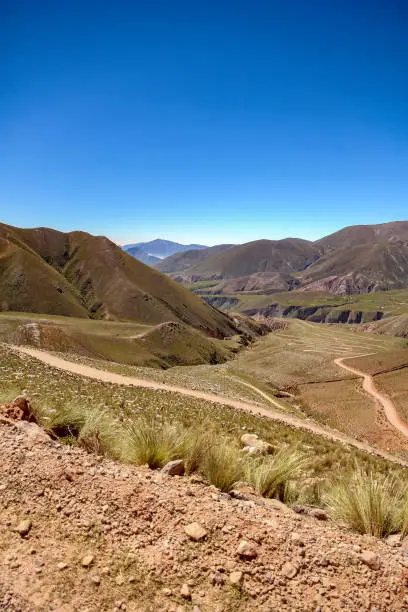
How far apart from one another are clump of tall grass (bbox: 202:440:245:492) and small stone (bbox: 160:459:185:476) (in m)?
0.46

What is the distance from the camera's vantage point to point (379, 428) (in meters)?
31.3

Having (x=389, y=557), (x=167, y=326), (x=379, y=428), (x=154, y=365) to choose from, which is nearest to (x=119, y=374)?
(x=379, y=428)

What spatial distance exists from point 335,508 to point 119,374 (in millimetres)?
26107

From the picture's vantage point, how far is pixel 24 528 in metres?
3.87

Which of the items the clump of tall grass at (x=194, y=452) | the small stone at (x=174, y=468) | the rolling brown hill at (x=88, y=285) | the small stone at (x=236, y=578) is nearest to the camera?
the small stone at (x=236, y=578)

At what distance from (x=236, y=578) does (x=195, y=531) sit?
0.62m

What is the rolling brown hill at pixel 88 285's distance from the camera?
110438 mm

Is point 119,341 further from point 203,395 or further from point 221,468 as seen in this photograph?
point 221,468

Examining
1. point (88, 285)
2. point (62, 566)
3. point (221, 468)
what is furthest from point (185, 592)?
point (88, 285)

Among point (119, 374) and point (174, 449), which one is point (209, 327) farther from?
point (174, 449)

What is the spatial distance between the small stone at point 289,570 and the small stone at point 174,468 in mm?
2169

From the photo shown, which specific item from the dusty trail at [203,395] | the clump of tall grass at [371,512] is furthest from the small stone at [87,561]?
the dusty trail at [203,395]

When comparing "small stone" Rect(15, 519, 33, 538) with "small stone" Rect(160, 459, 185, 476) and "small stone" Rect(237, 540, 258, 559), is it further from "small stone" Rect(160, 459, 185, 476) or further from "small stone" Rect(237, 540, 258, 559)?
"small stone" Rect(237, 540, 258, 559)

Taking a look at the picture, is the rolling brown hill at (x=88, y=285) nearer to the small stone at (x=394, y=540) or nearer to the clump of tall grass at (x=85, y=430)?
the clump of tall grass at (x=85, y=430)
